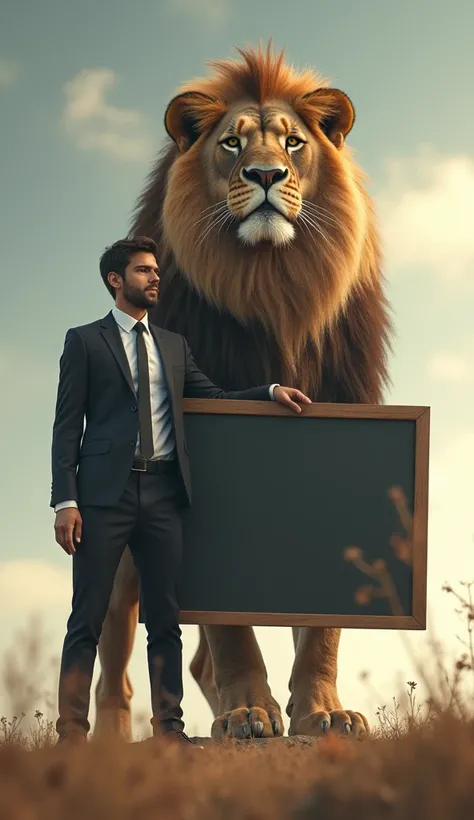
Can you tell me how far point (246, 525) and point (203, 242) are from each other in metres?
1.43

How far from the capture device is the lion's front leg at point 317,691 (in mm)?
4761

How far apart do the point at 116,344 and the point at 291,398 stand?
2.65 feet

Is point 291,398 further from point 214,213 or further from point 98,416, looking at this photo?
point 214,213

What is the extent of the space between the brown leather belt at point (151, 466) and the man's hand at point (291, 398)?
60 centimetres

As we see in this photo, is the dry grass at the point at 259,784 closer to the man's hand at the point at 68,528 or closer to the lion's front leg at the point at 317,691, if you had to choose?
the man's hand at the point at 68,528

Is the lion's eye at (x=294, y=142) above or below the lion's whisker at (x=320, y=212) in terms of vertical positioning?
above

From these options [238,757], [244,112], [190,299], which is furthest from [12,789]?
[244,112]

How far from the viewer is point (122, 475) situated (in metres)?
4.17

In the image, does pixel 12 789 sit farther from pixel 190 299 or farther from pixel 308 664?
pixel 190 299

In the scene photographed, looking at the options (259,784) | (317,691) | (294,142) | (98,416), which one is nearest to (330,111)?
(294,142)

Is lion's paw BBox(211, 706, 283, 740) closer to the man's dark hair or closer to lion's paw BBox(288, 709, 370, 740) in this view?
lion's paw BBox(288, 709, 370, 740)

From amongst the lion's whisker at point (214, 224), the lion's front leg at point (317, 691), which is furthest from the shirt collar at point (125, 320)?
the lion's front leg at point (317, 691)

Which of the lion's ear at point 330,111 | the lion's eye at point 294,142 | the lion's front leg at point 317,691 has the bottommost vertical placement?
the lion's front leg at point 317,691

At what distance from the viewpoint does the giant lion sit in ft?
16.3
